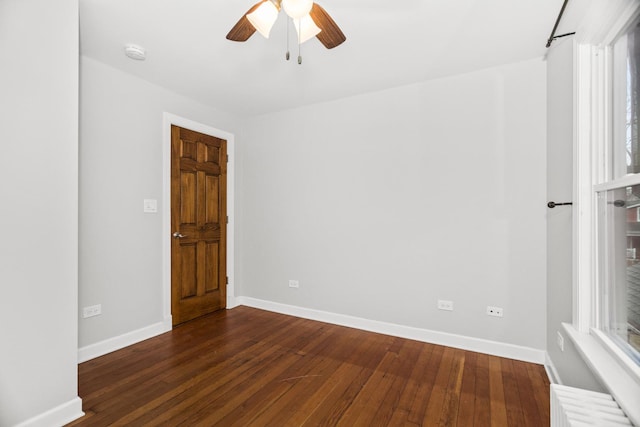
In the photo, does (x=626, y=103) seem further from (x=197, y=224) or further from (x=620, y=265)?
(x=197, y=224)

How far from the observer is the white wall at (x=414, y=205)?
250 centimetres

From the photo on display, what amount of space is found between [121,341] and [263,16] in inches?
116

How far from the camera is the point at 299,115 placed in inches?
142

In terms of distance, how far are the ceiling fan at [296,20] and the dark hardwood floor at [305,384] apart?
2.27 m

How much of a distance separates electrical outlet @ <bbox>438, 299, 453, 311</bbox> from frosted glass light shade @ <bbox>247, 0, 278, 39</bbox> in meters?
2.65

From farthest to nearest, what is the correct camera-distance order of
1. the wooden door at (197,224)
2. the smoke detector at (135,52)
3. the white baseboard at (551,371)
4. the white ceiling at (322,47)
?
the wooden door at (197,224)
the smoke detector at (135,52)
the white baseboard at (551,371)
the white ceiling at (322,47)

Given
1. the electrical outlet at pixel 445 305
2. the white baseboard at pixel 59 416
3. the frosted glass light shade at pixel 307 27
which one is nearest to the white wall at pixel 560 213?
the electrical outlet at pixel 445 305

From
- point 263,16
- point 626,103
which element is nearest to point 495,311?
point 626,103

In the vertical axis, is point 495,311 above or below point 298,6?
below

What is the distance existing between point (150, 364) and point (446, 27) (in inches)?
137

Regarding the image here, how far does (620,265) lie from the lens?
1.41 m

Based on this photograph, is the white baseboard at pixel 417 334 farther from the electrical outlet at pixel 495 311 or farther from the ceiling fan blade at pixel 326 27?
the ceiling fan blade at pixel 326 27

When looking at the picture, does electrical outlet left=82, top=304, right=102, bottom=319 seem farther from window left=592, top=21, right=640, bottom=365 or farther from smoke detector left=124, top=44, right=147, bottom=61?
window left=592, top=21, right=640, bottom=365

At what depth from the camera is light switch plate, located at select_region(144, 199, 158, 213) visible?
2.97m
